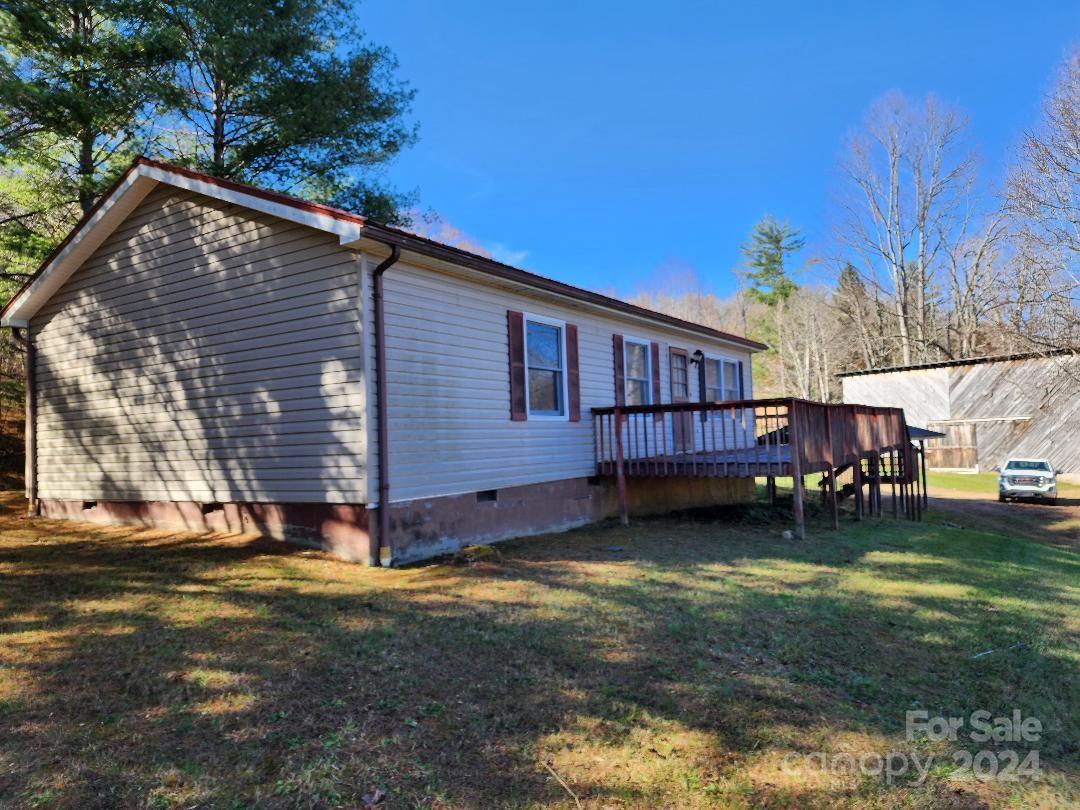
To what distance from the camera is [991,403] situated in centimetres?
2527

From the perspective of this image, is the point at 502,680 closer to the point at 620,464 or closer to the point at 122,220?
the point at 620,464

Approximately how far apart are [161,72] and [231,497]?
8.71 meters

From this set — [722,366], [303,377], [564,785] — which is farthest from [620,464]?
[564,785]

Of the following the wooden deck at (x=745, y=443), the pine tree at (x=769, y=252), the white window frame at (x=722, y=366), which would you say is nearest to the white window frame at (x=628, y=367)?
the wooden deck at (x=745, y=443)

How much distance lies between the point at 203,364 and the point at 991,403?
28133 millimetres

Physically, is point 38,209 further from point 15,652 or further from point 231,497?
point 15,652

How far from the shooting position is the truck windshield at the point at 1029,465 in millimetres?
19984

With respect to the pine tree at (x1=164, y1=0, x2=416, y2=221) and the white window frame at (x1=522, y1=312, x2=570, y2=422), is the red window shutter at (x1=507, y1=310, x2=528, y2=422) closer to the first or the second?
the white window frame at (x1=522, y1=312, x2=570, y2=422)

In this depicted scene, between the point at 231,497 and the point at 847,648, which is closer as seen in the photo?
the point at 847,648

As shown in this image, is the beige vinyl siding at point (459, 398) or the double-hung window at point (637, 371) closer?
the beige vinyl siding at point (459, 398)

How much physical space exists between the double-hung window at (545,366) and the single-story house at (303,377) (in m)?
0.03

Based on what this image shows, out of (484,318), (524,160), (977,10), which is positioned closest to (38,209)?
(484,318)

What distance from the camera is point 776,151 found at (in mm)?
30688

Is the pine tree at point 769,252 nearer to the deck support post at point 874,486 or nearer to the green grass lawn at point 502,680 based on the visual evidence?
the deck support post at point 874,486
